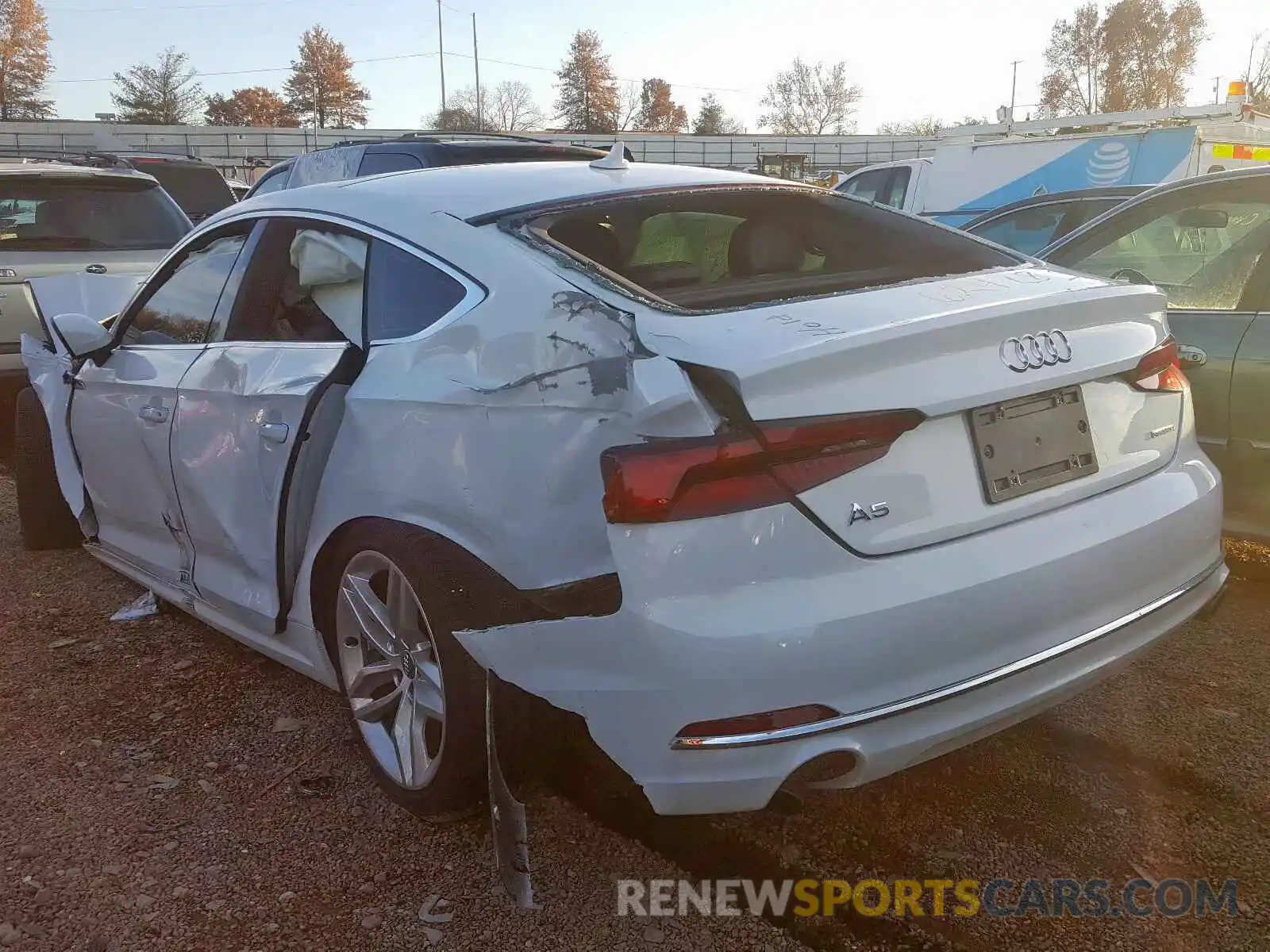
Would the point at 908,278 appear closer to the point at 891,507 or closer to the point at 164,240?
the point at 891,507

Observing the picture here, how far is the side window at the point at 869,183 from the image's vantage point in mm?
13352

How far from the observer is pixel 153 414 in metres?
3.57

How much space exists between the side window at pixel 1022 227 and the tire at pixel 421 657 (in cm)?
532

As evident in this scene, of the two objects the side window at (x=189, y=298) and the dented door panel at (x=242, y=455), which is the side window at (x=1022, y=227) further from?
the dented door panel at (x=242, y=455)

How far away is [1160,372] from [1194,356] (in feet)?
4.78

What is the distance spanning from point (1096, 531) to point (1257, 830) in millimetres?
904

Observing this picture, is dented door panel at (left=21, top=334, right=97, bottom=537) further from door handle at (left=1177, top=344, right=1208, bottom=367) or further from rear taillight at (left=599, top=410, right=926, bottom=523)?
door handle at (left=1177, top=344, right=1208, bottom=367)

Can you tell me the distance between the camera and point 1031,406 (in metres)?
2.27

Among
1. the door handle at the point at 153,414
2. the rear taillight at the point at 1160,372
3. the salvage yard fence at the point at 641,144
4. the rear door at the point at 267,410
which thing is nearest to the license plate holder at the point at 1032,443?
the rear taillight at the point at 1160,372

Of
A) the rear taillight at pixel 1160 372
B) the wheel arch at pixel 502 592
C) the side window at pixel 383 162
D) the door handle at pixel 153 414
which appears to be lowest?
the wheel arch at pixel 502 592

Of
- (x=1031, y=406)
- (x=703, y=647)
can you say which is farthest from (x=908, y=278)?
(x=703, y=647)

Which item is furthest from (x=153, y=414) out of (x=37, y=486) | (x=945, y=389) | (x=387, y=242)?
(x=945, y=389)

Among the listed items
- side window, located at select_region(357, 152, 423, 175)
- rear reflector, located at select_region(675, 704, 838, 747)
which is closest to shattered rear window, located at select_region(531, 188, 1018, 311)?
rear reflector, located at select_region(675, 704, 838, 747)

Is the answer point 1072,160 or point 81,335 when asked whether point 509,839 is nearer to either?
point 81,335
